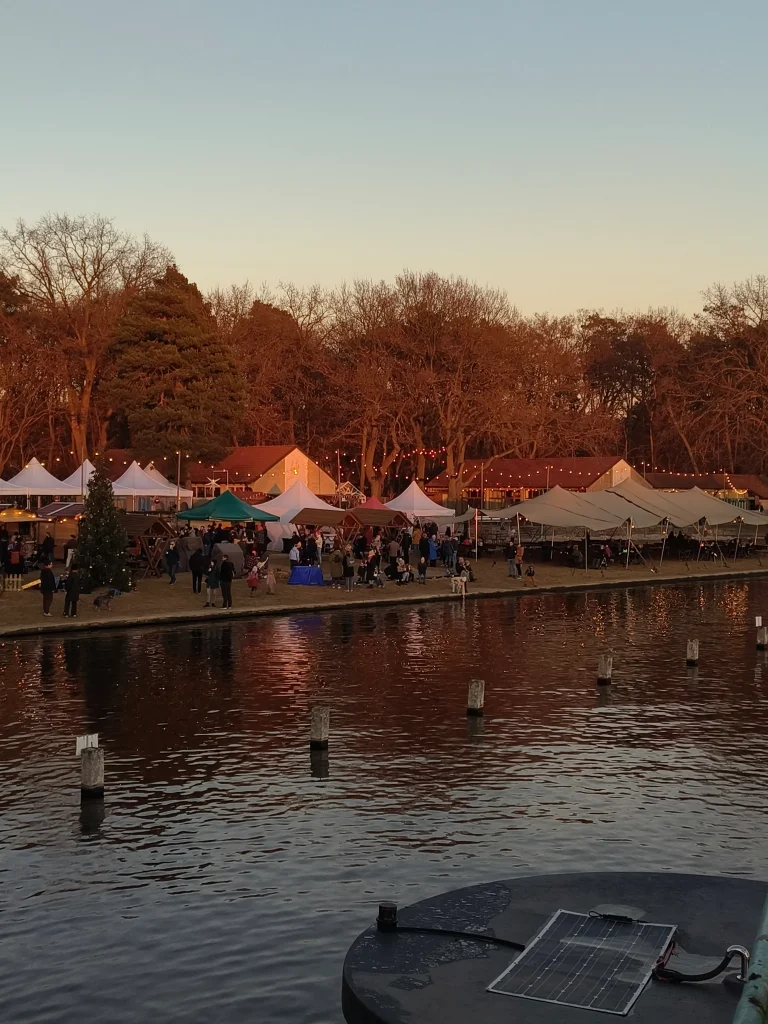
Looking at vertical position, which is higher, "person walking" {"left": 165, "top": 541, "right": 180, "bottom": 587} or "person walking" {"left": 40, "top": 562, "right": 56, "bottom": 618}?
"person walking" {"left": 165, "top": 541, "right": 180, "bottom": 587}

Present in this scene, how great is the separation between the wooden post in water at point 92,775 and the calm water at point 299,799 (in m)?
0.25

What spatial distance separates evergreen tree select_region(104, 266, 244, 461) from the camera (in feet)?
255

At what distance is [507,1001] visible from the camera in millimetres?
8148

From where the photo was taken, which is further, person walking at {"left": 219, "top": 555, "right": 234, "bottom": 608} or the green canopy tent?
the green canopy tent

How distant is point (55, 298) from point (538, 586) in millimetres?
53992

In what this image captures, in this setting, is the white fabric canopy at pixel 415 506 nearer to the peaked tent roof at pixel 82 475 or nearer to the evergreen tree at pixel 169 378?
the peaked tent roof at pixel 82 475

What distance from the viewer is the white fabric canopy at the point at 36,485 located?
5194cm

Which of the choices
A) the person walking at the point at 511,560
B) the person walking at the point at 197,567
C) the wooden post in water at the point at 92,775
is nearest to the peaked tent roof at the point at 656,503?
the person walking at the point at 511,560

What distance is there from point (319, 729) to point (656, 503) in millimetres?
43247

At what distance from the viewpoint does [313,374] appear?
98.6 m

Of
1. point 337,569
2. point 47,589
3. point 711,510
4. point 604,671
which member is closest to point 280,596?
point 337,569

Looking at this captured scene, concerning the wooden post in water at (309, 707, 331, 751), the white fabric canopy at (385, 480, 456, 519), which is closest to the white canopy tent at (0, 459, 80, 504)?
the white fabric canopy at (385, 480, 456, 519)

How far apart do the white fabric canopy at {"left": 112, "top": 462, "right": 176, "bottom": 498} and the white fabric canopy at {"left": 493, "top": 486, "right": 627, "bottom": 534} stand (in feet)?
51.6

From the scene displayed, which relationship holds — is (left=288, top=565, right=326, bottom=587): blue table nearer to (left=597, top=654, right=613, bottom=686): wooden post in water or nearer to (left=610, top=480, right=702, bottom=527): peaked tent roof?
(left=597, top=654, right=613, bottom=686): wooden post in water
